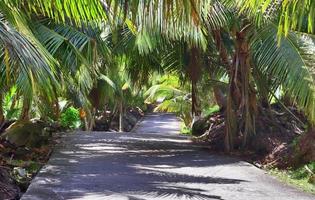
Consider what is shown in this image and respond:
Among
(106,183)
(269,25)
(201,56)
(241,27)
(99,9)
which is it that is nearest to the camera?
(99,9)

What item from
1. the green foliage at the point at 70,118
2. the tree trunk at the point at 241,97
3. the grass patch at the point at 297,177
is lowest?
the grass patch at the point at 297,177

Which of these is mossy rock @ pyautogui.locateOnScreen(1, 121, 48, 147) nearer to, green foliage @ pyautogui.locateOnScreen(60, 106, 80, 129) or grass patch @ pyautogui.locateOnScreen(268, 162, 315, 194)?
grass patch @ pyautogui.locateOnScreen(268, 162, 315, 194)

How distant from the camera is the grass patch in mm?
8133

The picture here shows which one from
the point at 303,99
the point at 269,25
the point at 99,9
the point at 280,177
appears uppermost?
the point at 269,25

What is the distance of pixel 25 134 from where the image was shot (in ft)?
39.0

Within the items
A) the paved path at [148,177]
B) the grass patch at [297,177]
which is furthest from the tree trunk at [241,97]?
A: the grass patch at [297,177]

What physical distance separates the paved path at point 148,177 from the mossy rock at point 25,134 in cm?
74

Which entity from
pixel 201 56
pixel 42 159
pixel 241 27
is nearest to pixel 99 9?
pixel 42 159

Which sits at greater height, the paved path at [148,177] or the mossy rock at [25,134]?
the mossy rock at [25,134]

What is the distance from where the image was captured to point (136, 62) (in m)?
15.8

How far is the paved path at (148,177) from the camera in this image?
6992mm

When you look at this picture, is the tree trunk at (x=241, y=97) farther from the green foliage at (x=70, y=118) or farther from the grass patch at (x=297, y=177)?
the green foliage at (x=70, y=118)

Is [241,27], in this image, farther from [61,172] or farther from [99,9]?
[99,9]

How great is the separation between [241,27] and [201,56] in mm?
2641
